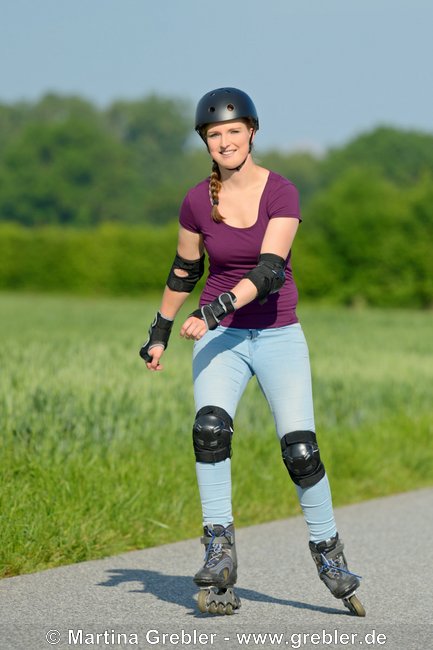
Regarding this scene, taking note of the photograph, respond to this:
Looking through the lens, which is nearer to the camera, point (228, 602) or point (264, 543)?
point (228, 602)

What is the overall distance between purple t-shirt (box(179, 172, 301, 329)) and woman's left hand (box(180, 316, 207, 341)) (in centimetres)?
32

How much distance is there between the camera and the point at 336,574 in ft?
15.9

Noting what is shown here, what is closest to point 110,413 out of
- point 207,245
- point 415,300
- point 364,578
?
point 364,578

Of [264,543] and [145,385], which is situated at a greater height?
[145,385]

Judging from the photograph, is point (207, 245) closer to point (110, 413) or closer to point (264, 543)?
point (264, 543)

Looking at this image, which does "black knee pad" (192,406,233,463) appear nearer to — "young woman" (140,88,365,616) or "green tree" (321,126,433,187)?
"young woman" (140,88,365,616)

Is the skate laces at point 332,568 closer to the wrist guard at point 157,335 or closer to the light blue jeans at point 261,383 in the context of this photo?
the light blue jeans at point 261,383

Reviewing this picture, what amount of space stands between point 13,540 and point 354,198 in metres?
71.5

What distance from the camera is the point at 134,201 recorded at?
120250 mm

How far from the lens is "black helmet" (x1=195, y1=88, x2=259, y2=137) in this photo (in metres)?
4.85

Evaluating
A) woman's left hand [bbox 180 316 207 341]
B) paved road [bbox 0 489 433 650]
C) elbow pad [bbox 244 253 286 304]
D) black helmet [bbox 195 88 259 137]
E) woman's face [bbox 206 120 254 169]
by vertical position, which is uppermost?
black helmet [bbox 195 88 259 137]

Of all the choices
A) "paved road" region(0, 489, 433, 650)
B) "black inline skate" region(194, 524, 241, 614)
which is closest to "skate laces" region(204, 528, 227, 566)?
"black inline skate" region(194, 524, 241, 614)

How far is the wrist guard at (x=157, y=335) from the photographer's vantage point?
517cm

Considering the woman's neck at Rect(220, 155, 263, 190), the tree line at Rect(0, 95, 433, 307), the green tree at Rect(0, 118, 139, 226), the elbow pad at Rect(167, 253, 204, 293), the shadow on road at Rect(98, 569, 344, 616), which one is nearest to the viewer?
the woman's neck at Rect(220, 155, 263, 190)
